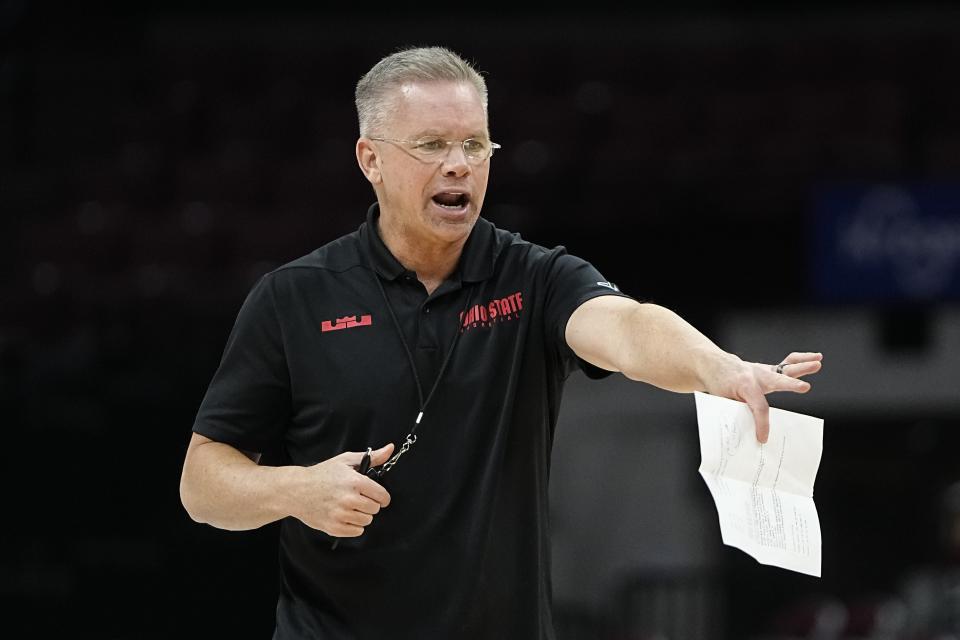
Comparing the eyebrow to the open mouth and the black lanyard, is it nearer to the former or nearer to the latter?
the open mouth

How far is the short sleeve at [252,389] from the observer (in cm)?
293

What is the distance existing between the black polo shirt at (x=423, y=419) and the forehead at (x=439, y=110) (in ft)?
0.84

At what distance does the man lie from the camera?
9.29 ft

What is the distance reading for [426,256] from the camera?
10.00 ft

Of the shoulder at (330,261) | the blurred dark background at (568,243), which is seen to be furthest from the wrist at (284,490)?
the blurred dark background at (568,243)

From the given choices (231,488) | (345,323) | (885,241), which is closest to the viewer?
(231,488)

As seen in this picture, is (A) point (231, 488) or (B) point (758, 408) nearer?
(B) point (758, 408)

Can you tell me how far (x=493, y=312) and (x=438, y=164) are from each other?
318 mm

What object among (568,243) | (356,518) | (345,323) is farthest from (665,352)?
(568,243)

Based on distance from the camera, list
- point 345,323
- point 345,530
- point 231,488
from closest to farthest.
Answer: point 345,530 < point 231,488 < point 345,323

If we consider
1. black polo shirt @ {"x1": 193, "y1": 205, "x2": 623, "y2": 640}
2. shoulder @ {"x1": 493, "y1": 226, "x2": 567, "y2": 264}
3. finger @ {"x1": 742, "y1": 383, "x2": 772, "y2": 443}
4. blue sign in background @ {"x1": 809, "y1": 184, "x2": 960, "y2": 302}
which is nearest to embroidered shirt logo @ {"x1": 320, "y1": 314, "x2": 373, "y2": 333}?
black polo shirt @ {"x1": 193, "y1": 205, "x2": 623, "y2": 640}

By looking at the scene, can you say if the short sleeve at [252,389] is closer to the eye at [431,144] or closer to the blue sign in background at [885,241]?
the eye at [431,144]

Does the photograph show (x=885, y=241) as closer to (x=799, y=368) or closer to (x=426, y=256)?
(x=426, y=256)

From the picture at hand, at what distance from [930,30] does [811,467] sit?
11258 mm
